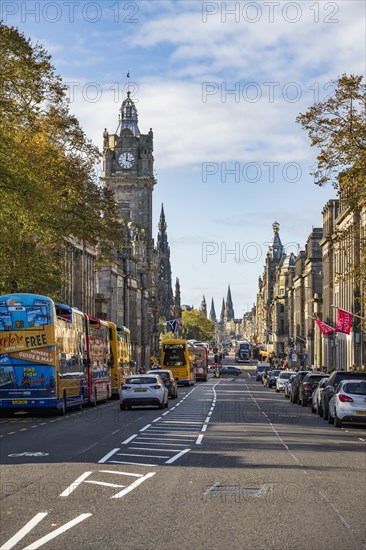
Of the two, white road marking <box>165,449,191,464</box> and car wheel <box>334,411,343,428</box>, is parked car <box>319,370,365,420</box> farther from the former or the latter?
white road marking <box>165,449,191,464</box>

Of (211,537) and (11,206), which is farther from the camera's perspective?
(11,206)

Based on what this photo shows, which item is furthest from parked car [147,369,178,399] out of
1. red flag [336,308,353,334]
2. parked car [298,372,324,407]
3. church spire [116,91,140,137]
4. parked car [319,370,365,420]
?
church spire [116,91,140,137]

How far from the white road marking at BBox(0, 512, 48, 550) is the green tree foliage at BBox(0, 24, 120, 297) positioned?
24.0 m

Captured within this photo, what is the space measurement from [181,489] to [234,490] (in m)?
0.77

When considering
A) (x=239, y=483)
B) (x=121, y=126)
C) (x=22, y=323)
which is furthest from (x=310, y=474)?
(x=121, y=126)

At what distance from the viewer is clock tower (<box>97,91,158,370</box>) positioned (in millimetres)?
155750

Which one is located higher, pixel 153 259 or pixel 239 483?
pixel 153 259

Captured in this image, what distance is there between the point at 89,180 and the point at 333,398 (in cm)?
2017

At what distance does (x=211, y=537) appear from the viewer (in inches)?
431

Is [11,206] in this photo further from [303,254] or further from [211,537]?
[303,254]

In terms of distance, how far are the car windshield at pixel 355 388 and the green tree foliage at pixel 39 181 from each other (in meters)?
13.0

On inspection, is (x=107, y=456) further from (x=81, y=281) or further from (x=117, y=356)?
(x=81, y=281)

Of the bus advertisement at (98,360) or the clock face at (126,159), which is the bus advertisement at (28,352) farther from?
the clock face at (126,159)

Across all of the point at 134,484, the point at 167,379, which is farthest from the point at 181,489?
the point at 167,379
